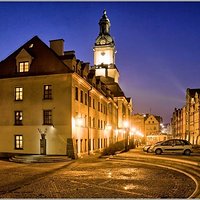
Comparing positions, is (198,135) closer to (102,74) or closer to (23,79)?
(102,74)

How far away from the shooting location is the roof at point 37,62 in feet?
103

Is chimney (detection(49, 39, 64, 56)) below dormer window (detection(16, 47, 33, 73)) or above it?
above

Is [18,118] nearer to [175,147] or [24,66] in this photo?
[24,66]

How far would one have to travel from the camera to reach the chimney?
114 feet

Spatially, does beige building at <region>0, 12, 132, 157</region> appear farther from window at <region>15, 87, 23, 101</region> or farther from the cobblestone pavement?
the cobblestone pavement

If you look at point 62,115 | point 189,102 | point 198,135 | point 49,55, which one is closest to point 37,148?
point 62,115

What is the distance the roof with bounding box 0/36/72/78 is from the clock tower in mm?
39684

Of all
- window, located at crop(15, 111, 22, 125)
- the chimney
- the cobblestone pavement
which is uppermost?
the chimney

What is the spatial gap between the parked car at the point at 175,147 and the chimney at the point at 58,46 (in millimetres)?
15948

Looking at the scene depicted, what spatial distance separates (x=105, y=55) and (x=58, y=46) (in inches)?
1635

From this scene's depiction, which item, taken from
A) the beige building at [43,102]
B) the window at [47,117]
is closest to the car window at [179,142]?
the beige building at [43,102]

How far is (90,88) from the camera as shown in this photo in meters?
37.4

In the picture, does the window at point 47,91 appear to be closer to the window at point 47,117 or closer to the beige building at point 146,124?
the window at point 47,117

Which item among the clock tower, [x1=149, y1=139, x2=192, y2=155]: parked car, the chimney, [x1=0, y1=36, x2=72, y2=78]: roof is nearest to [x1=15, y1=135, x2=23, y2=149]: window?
[x1=0, y1=36, x2=72, y2=78]: roof
